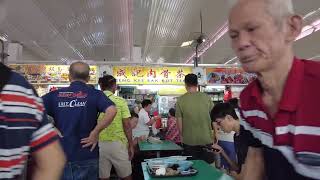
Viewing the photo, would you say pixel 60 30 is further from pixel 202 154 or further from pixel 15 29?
pixel 202 154

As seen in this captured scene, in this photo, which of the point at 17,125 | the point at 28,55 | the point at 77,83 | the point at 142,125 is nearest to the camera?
the point at 17,125

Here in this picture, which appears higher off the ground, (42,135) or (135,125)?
(42,135)

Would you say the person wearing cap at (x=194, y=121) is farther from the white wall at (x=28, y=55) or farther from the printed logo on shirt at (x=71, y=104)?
the white wall at (x=28, y=55)

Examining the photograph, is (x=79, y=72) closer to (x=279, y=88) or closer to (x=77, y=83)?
(x=77, y=83)

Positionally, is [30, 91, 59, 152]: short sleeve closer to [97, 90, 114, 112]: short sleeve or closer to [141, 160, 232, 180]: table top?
[141, 160, 232, 180]: table top

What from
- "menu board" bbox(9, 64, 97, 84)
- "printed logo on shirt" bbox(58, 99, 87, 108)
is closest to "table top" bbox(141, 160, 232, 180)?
"printed logo on shirt" bbox(58, 99, 87, 108)

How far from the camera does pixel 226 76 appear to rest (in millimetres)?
7793

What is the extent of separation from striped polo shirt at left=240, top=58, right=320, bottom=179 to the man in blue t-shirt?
2289 mm

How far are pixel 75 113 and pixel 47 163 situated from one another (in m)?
2.24

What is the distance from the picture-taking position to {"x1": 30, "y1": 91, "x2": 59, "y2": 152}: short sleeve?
41.6 inches

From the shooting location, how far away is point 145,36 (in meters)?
9.15

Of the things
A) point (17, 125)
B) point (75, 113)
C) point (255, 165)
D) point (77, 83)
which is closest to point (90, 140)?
point (75, 113)

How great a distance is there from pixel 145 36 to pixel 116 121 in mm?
4763

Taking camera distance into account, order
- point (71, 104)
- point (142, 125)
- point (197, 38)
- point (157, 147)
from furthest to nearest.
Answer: point (197, 38), point (142, 125), point (157, 147), point (71, 104)
